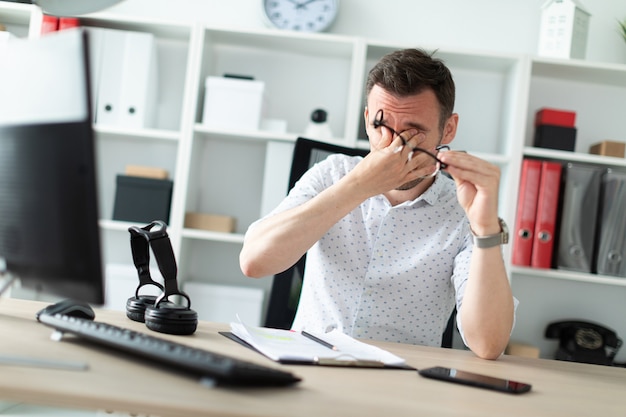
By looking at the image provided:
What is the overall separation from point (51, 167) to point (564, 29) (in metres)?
2.45

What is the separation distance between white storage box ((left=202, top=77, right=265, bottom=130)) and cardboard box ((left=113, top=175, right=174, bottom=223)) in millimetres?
333

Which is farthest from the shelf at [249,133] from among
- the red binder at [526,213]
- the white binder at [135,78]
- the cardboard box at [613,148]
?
the cardboard box at [613,148]

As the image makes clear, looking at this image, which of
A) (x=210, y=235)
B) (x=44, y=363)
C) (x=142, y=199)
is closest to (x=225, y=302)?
(x=210, y=235)

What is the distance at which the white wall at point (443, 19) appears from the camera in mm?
2906

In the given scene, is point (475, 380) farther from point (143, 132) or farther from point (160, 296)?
point (143, 132)

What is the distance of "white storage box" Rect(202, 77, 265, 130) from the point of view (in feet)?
8.74

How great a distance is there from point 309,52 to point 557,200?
1.24 m

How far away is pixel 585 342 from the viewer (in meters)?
2.62

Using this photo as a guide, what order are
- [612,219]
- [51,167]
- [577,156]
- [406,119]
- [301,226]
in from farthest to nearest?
[577,156] < [612,219] < [406,119] < [301,226] < [51,167]

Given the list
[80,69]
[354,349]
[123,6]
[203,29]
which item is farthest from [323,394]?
[123,6]

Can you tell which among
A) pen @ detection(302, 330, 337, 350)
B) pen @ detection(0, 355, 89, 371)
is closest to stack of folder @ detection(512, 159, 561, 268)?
pen @ detection(302, 330, 337, 350)

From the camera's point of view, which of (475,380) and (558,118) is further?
(558,118)

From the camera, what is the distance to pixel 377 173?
1.42 meters

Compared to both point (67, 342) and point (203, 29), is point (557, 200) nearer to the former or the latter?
point (203, 29)
